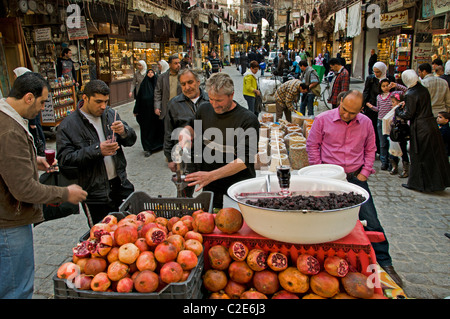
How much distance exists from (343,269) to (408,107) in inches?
186

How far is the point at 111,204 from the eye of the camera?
371 centimetres

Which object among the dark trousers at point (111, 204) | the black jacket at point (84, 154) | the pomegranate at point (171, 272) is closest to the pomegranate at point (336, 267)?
the pomegranate at point (171, 272)

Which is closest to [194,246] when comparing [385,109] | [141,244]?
[141,244]

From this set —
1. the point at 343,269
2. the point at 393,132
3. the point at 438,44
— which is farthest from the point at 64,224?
the point at 438,44

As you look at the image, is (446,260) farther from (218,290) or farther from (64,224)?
(64,224)

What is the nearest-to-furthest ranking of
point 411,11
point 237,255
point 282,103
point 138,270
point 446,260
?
1. point 138,270
2. point 237,255
3. point 446,260
4. point 282,103
5. point 411,11

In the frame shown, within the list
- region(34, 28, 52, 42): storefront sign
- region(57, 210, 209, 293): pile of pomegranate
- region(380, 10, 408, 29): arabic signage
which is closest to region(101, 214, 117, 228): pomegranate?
region(57, 210, 209, 293): pile of pomegranate

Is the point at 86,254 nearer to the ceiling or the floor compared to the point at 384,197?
nearer to the ceiling

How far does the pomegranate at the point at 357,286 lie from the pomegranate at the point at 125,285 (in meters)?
1.22

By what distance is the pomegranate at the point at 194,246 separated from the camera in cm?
213

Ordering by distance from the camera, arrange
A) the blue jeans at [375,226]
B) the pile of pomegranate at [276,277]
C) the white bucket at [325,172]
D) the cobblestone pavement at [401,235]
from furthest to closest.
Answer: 1. the cobblestone pavement at [401,235]
2. the blue jeans at [375,226]
3. the white bucket at [325,172]
4. the pile of pomegranate at [276,277]

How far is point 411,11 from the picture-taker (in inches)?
547

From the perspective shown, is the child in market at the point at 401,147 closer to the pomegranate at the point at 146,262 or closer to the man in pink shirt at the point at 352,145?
the man in pink shirt at the point at 352,145

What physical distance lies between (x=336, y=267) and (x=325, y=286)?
13 cm
